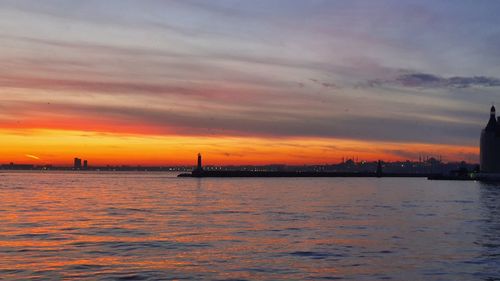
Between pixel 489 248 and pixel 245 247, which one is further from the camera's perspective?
pixel 489 248

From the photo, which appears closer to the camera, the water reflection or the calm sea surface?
the calm sea surface

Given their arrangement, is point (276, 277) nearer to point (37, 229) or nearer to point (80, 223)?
point (37, 229)

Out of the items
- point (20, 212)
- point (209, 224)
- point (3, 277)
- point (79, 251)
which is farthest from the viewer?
point (20, 212)

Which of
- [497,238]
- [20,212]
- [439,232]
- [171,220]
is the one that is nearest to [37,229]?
[171,220]

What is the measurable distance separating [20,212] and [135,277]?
123ft

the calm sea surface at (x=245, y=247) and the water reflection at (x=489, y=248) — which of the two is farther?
the water reflection at (x=489, y=248)

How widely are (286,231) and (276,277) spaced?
17482 mm

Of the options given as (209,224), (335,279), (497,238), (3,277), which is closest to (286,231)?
(209,224)

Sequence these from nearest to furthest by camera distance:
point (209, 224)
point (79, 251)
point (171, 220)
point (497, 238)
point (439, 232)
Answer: point (79, 251)
point (497, 238)
point (439, 232)
point (209, 224)
point (171, 220)

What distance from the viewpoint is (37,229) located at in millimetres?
42688

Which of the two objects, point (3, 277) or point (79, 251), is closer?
point (3, 277)

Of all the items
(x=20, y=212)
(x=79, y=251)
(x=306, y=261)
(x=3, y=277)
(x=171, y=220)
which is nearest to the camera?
(x=3, y=277)

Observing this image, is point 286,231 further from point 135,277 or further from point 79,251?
point 135,277

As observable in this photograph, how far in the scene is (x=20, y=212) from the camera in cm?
5828
